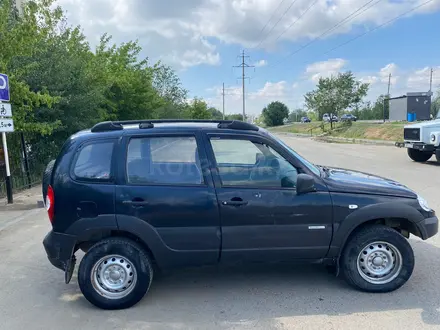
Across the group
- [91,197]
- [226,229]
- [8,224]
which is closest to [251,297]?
[226,229]

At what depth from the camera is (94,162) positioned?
3736 millimetres

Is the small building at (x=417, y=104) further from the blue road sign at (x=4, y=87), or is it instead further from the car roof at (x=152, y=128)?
the car roof at (x=152, y=128)

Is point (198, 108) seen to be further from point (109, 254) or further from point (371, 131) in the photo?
point (109, 254)

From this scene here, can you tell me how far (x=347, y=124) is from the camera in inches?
1670

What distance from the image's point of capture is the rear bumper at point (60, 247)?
3691mm

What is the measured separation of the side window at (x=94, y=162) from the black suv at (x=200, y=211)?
10 millimetres

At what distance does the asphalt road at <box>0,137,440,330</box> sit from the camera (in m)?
3.37

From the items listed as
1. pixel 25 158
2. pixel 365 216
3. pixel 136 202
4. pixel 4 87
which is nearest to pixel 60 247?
pixel 136 202

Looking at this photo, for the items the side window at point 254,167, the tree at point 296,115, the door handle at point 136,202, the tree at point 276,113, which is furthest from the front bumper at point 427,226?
the tree at point 296,115

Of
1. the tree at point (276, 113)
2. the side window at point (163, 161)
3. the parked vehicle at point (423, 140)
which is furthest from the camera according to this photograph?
the tree at point (276, 113)

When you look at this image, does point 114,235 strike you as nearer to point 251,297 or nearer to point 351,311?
point 251,297

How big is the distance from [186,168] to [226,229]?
2.42 ft

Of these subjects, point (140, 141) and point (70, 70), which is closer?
point (140, 141)

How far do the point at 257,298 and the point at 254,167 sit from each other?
1.35m
